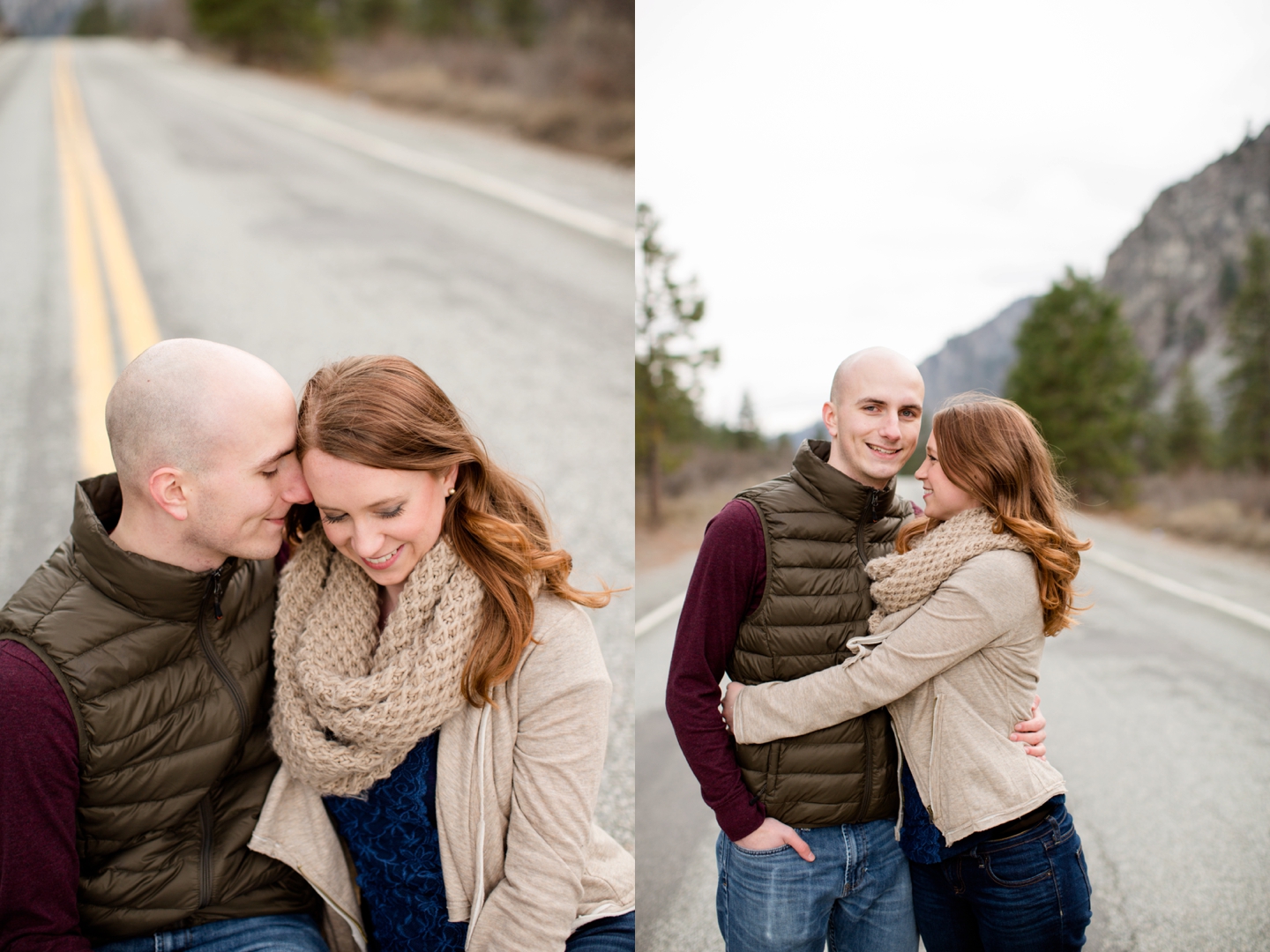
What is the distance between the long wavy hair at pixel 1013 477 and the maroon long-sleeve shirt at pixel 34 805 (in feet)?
5.49

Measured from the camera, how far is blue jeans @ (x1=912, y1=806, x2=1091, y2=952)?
5.06 feet

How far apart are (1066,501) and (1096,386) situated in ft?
8.98

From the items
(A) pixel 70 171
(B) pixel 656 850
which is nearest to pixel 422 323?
(B) pixel 656 850

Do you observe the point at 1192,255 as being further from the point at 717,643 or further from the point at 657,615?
the point at 717,643

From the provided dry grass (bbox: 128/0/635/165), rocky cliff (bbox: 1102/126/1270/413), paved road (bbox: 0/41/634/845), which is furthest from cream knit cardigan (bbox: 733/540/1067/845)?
dry grass (bbox: 128/0/635/165)

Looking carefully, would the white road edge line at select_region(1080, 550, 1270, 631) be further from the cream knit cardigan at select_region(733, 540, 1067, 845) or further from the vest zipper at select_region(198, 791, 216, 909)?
the vest zipper at select_region(198, 791, 216, 909)

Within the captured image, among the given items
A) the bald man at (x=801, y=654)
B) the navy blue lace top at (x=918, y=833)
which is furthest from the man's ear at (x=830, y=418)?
the navy blue lace top at (x=918, y=833)

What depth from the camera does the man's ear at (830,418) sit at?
5.41 ft

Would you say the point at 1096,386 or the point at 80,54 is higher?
the point at 80,54

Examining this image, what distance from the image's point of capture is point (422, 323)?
4918 mm

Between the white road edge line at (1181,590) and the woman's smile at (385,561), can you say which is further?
the white road edge line at (1181,590)

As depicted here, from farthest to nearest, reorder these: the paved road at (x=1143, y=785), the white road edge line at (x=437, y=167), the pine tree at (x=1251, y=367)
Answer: the white road edge line at (x=437, y=167) < the pine tree at (x=1251, y=367) < the paved road at (x=1143, y=785)

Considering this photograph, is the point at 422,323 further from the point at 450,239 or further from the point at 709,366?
the point at 709,366

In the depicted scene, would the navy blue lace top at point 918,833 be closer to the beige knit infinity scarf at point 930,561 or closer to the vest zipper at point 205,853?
the beige knit infinity scarf at point 930,561
